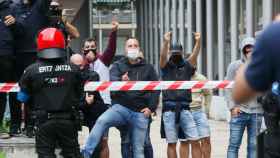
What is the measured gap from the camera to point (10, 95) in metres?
8.89

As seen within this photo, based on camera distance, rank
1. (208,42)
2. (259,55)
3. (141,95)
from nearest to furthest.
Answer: (259,55), (141,95), (208,42)

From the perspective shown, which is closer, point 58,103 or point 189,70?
point 58,103

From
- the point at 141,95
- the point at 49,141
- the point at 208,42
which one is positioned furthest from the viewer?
the point at 208,42

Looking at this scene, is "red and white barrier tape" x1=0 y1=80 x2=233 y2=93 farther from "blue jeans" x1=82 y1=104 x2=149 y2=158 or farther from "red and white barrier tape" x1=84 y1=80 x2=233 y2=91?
"blue jeans" x1=82 y1=104 x2=149 y2=158

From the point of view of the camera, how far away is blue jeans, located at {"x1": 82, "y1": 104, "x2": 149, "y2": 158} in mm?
8484

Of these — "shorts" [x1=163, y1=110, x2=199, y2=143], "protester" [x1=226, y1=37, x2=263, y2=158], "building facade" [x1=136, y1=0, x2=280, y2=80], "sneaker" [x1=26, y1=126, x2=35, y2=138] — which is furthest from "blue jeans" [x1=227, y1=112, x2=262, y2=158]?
"building facade" [x1=136, y1=0, x2=280, y2=80]

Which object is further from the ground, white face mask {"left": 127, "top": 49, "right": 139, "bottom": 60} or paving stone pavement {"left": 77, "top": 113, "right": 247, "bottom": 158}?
white face mask {"left": 127, "top": 49, "right": 139, "bottom": 60}

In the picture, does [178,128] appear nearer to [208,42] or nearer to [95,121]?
[95,121]

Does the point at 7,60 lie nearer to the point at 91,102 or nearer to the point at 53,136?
the point at 91,102

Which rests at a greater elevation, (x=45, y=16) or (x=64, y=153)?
(x=45, y=16)

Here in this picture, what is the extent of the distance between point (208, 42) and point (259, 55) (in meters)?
20.2

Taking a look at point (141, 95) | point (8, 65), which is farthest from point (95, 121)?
point (8, 65)

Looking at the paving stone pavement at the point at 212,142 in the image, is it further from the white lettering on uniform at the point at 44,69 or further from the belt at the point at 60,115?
the white lettering on uniform at the point at 44,69

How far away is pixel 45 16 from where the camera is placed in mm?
8586
